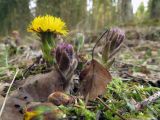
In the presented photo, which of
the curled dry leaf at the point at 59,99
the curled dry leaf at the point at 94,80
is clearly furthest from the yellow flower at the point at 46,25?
the curled dry leaf at the point at 59,99

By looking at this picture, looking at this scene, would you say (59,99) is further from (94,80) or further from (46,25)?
(46,25)

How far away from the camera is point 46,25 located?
122cm

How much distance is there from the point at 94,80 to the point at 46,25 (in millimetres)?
241

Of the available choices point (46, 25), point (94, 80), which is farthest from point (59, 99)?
point (46, 25)

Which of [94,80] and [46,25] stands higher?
[46,25]

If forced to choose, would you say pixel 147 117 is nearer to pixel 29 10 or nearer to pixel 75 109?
pixel 75 109

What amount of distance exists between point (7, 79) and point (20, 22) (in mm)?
6678

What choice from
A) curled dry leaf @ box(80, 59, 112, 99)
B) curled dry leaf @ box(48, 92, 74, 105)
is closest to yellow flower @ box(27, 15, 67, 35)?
curled dry leaf @ box(80, 59, 112, 99)

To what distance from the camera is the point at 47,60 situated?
1.38 metres

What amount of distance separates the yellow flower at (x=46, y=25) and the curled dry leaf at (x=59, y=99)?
29 cm

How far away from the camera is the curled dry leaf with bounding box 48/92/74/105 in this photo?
39.2 inches

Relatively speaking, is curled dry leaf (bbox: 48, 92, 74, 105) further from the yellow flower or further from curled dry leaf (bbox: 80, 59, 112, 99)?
the yellow flower

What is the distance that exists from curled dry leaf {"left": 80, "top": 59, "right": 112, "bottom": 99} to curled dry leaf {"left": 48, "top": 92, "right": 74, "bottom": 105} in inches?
4.3

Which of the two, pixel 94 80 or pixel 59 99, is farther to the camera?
pixel 94 80
